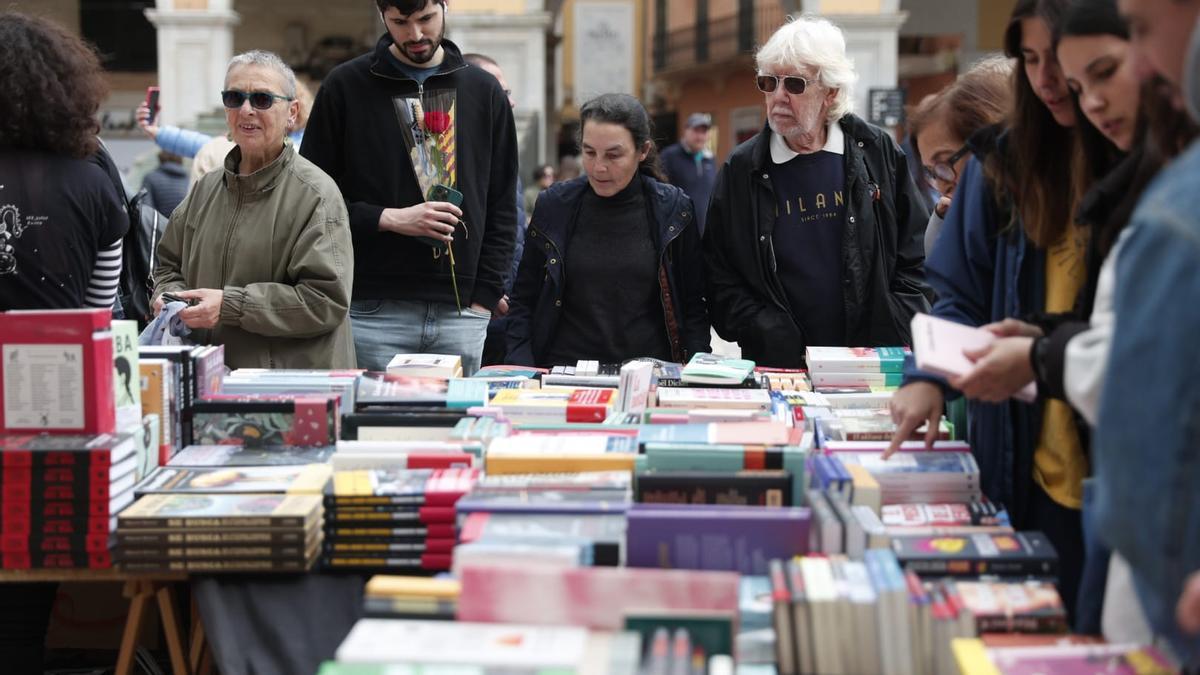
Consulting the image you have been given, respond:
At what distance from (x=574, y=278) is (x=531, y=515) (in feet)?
6.14

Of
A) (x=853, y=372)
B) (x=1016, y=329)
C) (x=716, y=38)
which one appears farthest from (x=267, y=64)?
(x=716, y=38)

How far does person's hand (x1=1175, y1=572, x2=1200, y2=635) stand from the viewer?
142 centimetres

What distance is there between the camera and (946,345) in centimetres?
230

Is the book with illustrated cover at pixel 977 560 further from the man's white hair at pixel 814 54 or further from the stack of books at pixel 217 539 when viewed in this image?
the man's white hair at pixel 814 54

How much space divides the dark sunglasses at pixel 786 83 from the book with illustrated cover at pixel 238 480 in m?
1.96

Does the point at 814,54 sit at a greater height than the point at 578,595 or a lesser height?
greater

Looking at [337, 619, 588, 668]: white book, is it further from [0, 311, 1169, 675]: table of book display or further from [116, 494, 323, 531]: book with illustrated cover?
[116, 494, 323, 531]: book with illustrated cover

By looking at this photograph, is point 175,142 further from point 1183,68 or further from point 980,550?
point 1183,68

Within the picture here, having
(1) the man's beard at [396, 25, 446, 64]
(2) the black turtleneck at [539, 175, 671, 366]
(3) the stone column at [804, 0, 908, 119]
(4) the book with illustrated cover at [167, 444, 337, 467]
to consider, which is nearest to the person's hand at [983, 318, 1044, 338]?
(4) the book with illustrated cover at [167, 444, 337, 467]

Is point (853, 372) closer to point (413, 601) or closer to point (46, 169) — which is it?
point (413, 601)

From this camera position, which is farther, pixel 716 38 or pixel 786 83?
pixel 716 38

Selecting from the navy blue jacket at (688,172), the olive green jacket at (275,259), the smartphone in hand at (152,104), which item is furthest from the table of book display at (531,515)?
the navy blue jacket at (688,172)

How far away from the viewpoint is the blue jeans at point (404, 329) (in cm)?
414

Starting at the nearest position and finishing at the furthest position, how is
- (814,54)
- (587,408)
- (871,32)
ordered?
(587,408) < (814,54) < (871,32)
